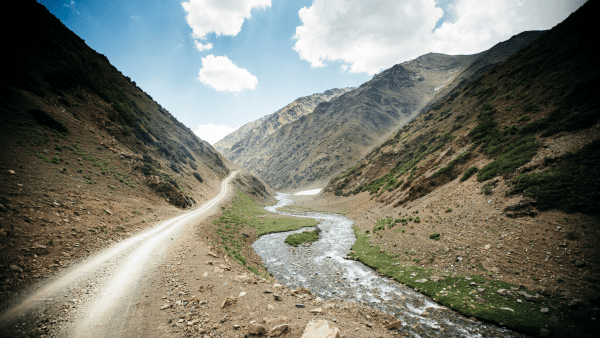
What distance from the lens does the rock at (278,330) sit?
658 centimetres

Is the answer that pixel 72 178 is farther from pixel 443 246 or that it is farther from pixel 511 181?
pixel 511 181

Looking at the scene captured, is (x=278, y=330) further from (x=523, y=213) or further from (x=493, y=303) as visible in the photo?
(x=523, y=213)

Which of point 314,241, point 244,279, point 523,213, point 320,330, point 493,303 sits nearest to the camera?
point 320,330

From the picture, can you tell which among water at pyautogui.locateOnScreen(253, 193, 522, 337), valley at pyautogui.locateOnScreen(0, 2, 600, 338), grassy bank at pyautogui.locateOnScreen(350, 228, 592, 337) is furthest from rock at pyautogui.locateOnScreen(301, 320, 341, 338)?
grassy bank at pyautogui.locateOnScreen(350, 228, 592, 337)

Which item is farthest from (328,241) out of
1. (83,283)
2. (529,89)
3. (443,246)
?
(529,89)

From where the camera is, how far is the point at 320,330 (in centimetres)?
667

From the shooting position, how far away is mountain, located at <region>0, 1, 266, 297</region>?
1173 centimetres

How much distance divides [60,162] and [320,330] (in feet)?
108

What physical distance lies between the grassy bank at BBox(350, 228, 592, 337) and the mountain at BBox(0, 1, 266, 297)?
21783 millimetres

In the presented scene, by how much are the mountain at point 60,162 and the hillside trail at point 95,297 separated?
1.27 meters

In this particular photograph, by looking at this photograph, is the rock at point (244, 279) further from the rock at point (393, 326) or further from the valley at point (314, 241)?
the rock at point (393, 326)

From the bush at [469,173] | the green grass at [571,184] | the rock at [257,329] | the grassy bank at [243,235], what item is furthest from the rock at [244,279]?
the bush at [469,173]

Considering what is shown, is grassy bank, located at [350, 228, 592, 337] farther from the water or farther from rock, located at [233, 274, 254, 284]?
rock, located at [233, 274, 254, 284]

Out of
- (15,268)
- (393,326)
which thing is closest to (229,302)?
(393,326)
